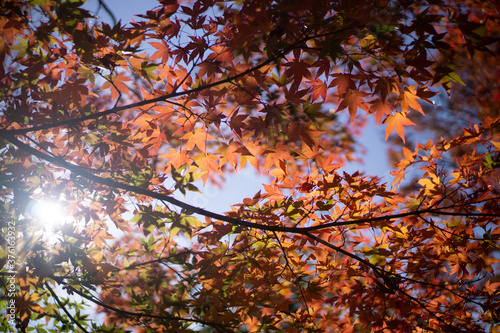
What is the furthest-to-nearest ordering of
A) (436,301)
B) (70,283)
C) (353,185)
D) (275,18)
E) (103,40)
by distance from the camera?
(436,301), (70,283), (353,185), (103,40), (275,18)

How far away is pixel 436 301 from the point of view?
2.64m

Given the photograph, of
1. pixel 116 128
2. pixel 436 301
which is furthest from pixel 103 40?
pixel 436 301

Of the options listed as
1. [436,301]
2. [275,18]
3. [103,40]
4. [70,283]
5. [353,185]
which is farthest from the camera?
[436,301]

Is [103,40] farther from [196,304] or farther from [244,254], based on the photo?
[196,304]

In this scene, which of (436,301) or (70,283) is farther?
(436,301)

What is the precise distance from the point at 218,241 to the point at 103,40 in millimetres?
1543

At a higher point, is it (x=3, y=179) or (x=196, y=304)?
(x=3, y=179)

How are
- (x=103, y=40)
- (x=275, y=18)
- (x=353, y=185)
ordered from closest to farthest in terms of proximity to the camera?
(x=275, y=18) → (x=103, y=40) → (x=353, y=185)

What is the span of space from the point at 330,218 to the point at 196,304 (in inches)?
45.8

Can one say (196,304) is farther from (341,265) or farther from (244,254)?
(341,265)

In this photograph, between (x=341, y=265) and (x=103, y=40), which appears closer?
(x=103, y=40)

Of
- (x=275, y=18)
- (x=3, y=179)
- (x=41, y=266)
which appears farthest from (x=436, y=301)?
(x=3, y=179)

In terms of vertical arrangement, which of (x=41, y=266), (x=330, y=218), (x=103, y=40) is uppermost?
(x=103, y=40)

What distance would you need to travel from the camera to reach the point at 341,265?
223 centimetres
